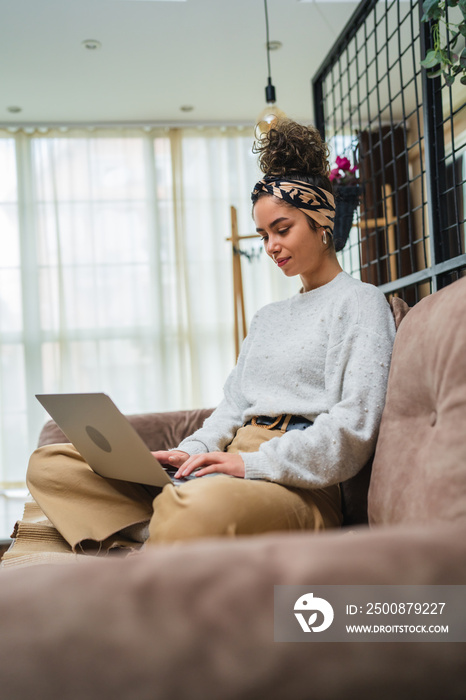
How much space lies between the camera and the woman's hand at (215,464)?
1.12m

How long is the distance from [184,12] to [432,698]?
3639 millimetres

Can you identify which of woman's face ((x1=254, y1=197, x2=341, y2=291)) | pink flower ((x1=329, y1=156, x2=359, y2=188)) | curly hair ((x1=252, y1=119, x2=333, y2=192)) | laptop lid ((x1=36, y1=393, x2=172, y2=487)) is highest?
pink flower ((x1=329, y1=156, x2=359, y2=188))

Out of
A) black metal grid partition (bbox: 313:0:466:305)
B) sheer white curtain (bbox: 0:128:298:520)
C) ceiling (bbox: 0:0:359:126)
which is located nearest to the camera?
black metal grid partition (bbox: 313:0:466:305)

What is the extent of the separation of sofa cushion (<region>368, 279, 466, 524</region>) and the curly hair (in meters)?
0.54

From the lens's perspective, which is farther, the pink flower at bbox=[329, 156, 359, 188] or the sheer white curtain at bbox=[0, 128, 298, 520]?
the sheer white curtain at bbox=[0, 128, 298, 520]

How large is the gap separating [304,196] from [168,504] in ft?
2.73

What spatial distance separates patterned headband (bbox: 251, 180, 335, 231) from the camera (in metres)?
1.42

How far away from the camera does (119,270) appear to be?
15.8ft

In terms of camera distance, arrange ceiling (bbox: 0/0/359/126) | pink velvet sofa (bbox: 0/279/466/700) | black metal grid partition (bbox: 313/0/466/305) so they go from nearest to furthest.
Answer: pink velvet sofa (bbox: 0/279/466/700) → black metal grid partition (bbox: 313/0/466/305) → ceiling (bbox: 0/0/359/126)

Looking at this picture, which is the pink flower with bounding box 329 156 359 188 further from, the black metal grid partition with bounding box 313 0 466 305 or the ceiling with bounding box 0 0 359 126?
the ceiling with bounding box 0 0 359 126

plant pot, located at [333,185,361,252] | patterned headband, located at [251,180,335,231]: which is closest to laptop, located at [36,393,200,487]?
patterned headband, located at [251,180,335,231]

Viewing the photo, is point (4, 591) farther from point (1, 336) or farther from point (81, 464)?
point (1, 336)

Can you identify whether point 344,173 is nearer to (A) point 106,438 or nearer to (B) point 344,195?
(B) point 344,195

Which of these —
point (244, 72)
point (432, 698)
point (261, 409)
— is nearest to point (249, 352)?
point (261, 409)
